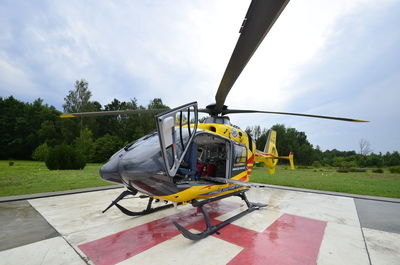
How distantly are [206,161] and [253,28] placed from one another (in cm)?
412

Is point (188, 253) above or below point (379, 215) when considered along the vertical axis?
below

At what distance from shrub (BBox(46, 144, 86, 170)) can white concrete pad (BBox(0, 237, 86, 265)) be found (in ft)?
47.6

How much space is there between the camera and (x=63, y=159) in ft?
49.4

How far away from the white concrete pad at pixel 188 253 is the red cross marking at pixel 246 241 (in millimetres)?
133

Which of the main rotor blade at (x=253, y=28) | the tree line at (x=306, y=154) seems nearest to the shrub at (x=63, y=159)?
the main rotor blade at (x=253, y=28)

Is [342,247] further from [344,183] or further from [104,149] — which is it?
[104,149]

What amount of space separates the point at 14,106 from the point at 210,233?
55.6 m

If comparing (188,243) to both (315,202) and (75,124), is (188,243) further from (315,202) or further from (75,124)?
(75,124)

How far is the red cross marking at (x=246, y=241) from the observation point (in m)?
2.85

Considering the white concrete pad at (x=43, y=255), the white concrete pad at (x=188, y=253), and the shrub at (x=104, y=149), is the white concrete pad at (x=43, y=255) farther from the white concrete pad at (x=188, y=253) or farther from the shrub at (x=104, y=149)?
the shrub at (x=104, y=149)

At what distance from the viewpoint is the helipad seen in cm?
284

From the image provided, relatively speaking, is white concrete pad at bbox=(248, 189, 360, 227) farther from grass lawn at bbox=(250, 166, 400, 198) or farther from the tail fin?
grass lawn at bbox=(250, 166, 400, 198)

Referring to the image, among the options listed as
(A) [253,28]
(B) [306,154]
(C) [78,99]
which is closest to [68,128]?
(C) [78,99]

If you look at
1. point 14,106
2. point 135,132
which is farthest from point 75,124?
point 14,106
